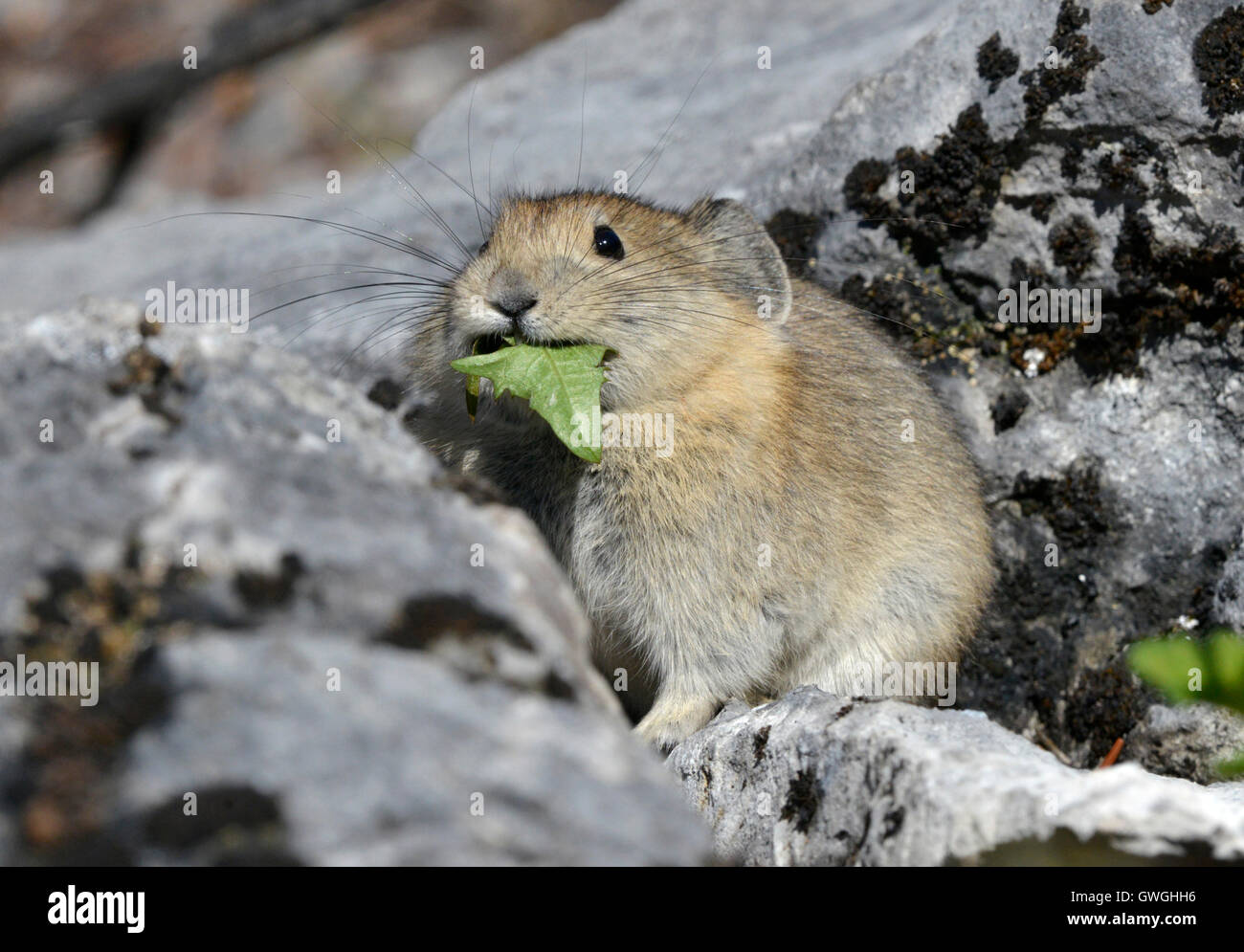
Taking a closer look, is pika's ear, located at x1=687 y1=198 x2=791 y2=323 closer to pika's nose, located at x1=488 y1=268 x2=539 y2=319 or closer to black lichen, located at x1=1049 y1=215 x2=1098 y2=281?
pika's nose, located at x1=488 y1=268 x2=539 y2=319

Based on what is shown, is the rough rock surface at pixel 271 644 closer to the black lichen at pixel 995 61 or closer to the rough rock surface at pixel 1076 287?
the rough rock surface at pixel 1076 287

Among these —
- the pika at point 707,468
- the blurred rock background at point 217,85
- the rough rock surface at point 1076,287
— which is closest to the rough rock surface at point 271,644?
the pika at point 707,468

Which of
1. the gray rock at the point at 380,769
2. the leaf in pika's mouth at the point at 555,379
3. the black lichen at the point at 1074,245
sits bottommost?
the gray rock at the point at 380,769

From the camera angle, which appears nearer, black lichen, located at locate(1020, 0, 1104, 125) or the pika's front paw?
the pika's front paw

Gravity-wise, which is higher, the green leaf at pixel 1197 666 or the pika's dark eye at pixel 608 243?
the pika's dark eye at pixel 608 243

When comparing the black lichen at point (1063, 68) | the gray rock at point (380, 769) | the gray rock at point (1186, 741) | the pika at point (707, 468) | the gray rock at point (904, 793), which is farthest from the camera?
the black lichen at point (1063, 68)

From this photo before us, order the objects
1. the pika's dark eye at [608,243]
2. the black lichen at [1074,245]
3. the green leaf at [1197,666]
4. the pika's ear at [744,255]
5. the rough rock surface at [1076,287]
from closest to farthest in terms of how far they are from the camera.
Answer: the green leaf at [1197,666], the pika's dark eye at [608,243], the pika's ear at [744,255], the rough rock surface at [1076,287], the black lichen at [1074,245]

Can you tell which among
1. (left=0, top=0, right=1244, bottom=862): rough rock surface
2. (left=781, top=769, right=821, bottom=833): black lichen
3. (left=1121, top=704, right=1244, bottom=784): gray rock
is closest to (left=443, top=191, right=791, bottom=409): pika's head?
(left=0, top=0, right=1244, bottom=862): rough rock surface
